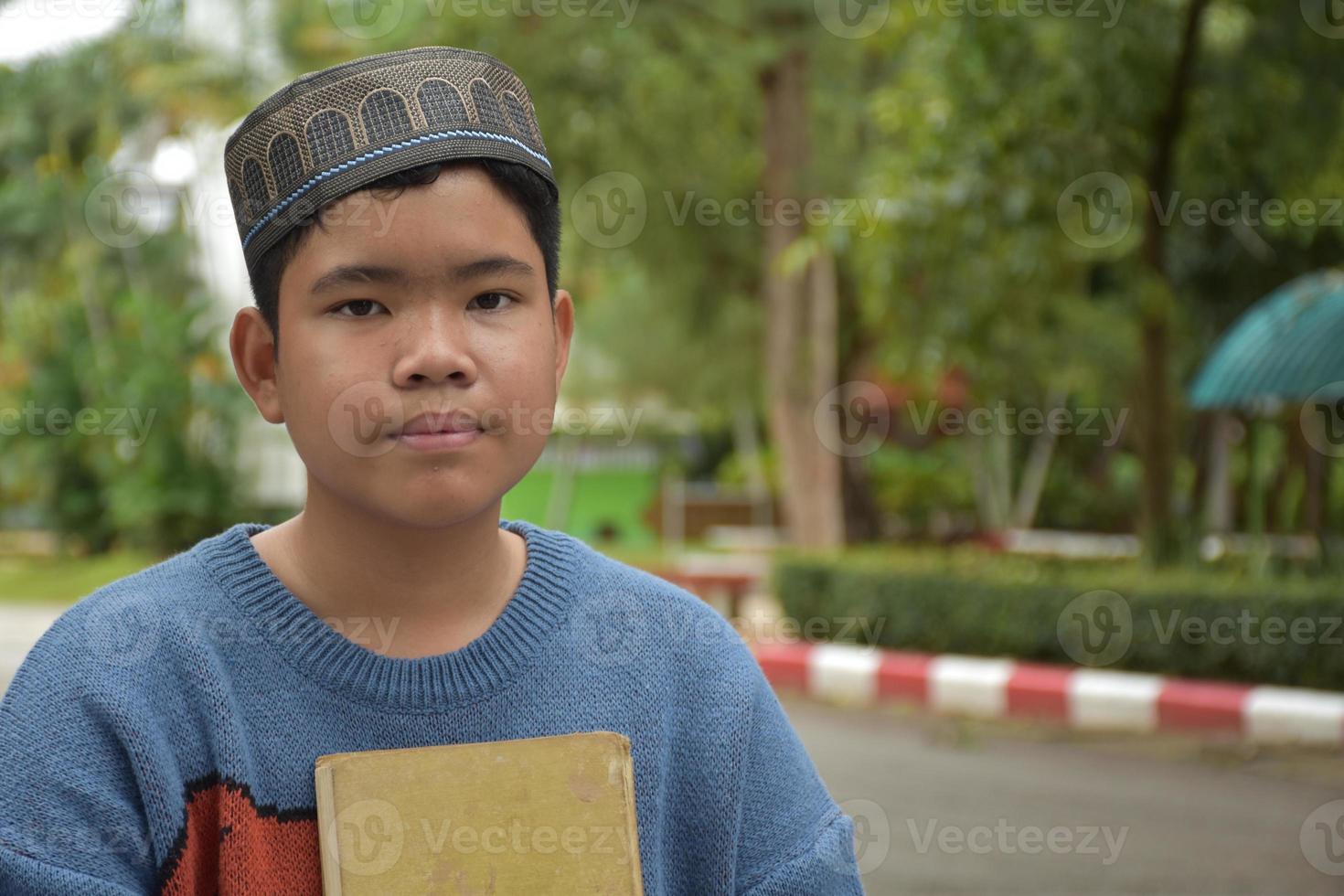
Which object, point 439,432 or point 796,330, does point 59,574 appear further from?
point 439,432

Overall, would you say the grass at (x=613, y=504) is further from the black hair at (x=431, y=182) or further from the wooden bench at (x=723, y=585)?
the black hair at (x=431, y=182)

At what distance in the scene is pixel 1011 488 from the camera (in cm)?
2248

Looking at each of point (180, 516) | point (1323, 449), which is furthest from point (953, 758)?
point (180, 516)

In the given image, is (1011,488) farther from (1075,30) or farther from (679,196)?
(1075,30)

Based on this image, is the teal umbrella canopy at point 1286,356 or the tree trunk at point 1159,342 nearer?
the tree trunk at point 1159,342

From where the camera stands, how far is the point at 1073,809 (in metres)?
5.77

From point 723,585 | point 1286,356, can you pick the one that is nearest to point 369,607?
point 1286,356

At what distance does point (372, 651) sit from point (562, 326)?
0.38 meters

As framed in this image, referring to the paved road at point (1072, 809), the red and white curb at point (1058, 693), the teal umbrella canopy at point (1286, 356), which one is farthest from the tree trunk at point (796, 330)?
the paved road at point (1072, 809)

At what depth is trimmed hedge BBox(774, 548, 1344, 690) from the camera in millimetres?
7586

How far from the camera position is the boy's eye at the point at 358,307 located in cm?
138

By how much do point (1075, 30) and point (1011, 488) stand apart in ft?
48.4

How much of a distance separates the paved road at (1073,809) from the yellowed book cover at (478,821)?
3.50 metres

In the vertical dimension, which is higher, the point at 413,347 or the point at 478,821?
the point at 413,347
